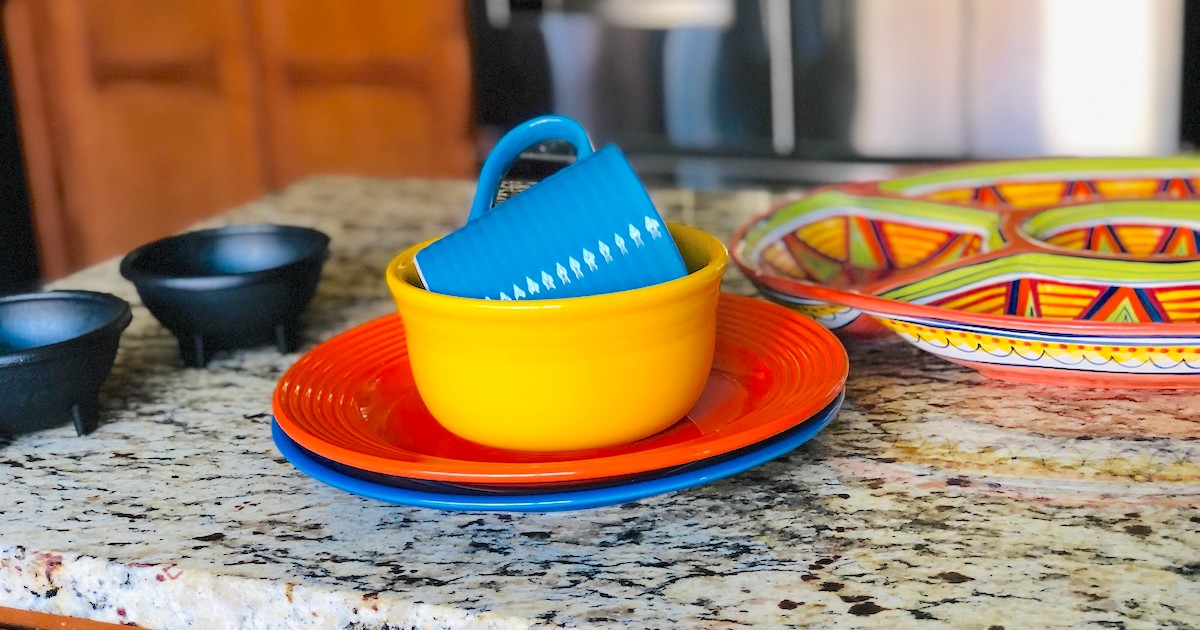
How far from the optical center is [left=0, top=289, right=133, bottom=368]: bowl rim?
692 millimetres

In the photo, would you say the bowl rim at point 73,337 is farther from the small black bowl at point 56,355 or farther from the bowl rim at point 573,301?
the bowl rim at point 573,301

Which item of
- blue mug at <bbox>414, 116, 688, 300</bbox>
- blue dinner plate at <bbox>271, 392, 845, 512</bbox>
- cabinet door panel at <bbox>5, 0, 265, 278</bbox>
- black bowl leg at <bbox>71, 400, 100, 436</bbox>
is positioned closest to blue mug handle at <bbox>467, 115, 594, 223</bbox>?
blue mug at <bbox>414, 116, 688, 300</bbox>

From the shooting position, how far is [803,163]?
2617mm

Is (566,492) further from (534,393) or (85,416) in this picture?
(85,416)

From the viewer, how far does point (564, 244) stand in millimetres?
625

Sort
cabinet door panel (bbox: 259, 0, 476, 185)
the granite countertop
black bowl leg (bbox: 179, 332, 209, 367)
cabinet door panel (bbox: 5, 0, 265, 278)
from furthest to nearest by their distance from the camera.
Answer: cabinet door panel (bbox: 5, 0, 265, 278)
cabinet door panel (bbox: 259, 0, 476, 185)
black bowl leg (bbox: 179, 332, 209, 367)
the granite countertop

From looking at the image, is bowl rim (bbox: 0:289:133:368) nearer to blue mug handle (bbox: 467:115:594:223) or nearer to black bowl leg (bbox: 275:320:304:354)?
black bowl leg (bbox: 275:320:304:354)

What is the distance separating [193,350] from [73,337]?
15 centimetres

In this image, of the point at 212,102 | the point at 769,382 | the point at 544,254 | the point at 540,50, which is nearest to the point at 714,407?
the point at 769,382

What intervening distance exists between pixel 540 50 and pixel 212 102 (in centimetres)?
119

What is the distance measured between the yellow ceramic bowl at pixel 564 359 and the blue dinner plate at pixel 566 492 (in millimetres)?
52

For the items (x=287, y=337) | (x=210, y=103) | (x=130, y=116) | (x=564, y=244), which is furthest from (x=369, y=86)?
(x=564, y=244)

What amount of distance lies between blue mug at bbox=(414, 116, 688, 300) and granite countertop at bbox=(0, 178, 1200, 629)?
0.40 ft

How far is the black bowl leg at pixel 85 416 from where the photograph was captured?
2.44 feet
